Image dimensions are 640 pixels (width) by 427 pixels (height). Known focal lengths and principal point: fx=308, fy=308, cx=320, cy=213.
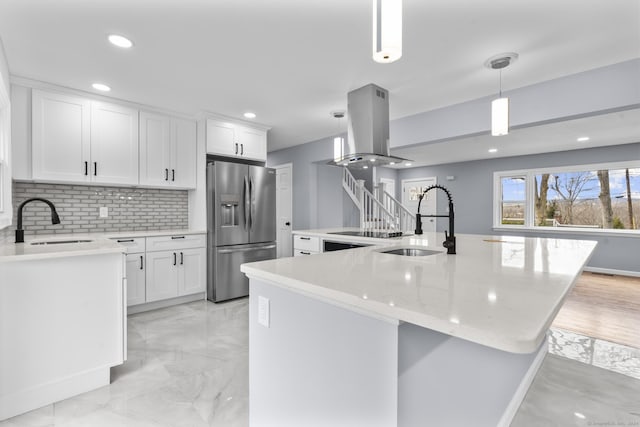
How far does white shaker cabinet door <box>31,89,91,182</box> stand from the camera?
298 cm

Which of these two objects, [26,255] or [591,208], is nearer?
[26,255]

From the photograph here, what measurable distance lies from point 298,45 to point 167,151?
237cm

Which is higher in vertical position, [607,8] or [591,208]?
[607,8]

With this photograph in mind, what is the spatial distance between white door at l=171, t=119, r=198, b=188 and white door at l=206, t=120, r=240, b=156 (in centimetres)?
27

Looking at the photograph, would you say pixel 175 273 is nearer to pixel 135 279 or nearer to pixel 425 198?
pixel 135 279

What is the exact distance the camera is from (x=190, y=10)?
1938 mm

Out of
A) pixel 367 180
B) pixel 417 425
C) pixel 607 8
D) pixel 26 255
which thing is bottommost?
pixel 417 425

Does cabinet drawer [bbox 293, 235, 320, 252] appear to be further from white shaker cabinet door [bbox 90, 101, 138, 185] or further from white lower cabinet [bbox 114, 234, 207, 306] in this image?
white shaker cabinet door [bbox 90, 101, 138, 185]

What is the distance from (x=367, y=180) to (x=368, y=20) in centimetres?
433

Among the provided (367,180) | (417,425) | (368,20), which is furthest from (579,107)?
(367,180)

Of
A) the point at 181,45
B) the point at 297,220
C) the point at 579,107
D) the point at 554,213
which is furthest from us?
the point at 554,213

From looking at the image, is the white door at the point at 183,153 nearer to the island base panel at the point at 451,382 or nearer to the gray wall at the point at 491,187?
the island base panel at the point at 451,382

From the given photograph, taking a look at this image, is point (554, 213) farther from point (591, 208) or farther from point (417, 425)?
point (417, 425)

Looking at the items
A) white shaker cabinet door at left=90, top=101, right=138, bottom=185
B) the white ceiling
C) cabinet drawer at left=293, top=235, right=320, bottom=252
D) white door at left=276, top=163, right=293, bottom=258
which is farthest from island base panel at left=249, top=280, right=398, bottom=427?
white door at left=276, top=163, right=293, bottom=258
